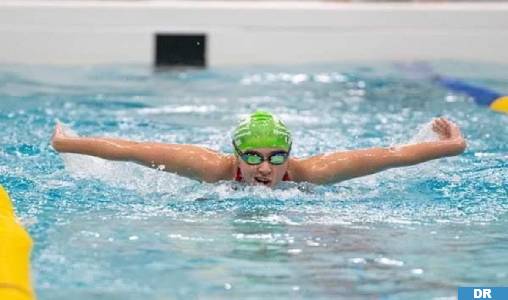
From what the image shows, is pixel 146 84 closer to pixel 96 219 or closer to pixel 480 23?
pixel 480 23

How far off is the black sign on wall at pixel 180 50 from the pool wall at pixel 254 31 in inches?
1.8

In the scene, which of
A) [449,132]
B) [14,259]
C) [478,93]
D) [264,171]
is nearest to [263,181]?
[264,171]

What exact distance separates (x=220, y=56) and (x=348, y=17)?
3.60 feet

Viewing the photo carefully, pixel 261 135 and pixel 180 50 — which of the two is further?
pixel 180 50

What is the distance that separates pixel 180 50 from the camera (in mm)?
8492

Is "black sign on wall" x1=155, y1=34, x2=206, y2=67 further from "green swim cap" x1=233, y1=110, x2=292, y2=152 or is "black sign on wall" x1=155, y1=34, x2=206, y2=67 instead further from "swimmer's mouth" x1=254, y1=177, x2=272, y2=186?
"swimmer's mouth" x1=254, y1=177, x2=272, y2=186

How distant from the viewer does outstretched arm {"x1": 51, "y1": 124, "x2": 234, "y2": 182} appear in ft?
13.7

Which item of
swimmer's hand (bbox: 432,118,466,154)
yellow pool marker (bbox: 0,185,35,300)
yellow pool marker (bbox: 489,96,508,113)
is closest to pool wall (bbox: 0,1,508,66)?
yellow pool marker (bbox: 489,96,508,113)

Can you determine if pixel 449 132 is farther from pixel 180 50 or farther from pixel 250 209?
pixel 180 50

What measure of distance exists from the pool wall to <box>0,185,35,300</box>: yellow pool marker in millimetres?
4695

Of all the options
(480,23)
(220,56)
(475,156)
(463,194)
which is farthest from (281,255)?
(480,23)

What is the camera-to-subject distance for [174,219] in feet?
12.8

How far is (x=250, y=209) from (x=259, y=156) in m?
0.23

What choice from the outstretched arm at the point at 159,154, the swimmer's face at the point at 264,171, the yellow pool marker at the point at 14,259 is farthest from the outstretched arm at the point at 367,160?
the yellow pool marker at the point at 14,259
